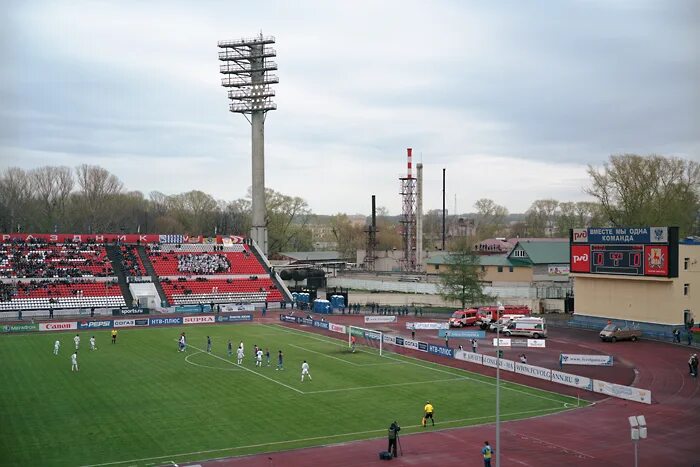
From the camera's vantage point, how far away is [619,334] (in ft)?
184

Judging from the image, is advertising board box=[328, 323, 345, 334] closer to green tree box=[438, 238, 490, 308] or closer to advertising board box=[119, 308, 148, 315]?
green tree box=[438, 238, 490, 308]

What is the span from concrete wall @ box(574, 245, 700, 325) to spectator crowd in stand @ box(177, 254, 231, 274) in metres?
47.5

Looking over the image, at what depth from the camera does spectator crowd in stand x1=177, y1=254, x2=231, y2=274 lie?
8956 cm

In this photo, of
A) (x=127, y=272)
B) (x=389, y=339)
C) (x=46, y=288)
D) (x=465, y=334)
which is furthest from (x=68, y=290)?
(x=465, y=334)

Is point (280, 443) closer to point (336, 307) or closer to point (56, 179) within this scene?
point (336, 307)

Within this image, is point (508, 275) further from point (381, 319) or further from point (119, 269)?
point (119, 269)

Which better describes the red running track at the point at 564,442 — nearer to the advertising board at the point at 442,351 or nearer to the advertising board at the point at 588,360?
the advertising board at the point at 588,360

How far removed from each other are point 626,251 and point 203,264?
175 feet

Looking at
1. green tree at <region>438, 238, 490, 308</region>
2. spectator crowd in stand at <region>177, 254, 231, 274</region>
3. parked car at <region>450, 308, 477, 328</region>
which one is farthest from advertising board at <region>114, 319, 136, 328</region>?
green tree at <region>438, 238, 490, 308</region>

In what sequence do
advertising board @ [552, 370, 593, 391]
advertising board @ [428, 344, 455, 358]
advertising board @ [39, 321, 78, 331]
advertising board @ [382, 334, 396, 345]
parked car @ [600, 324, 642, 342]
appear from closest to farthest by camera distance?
advertising board @ [552, 370, 593, 391], advertising board @ [428, 344, 455, 358], advertising board @ [382, 334, 396, 345], parked car @ [600, 324, 642, 342], advertising board @ [39, 321, 78, 331]

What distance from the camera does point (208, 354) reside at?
50.9 meters

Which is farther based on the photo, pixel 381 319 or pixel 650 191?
pixel 650 191

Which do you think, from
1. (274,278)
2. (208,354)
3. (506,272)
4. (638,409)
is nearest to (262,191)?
(274,278)

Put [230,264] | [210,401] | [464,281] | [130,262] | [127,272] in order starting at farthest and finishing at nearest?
[230,264] → [130,262] → [127,272] → [464,281] → [210,401]
